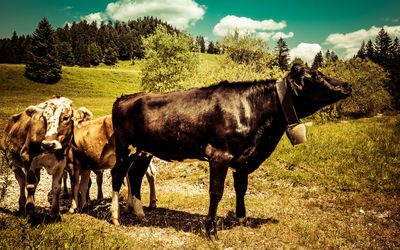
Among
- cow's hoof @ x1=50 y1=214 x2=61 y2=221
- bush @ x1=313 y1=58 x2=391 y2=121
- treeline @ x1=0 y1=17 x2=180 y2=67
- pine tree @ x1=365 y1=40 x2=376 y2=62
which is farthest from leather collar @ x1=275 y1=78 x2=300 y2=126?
pine tree @ x1=365 y1=40 x2=376 y2=62

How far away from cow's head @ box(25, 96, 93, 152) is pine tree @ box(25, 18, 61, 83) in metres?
63.3

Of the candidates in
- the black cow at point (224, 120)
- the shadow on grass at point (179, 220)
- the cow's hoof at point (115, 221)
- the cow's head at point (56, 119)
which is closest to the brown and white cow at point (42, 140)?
the cow's head at point (56, 119)

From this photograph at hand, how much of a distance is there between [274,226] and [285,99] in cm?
287

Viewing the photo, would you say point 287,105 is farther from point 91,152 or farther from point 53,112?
point 91,152

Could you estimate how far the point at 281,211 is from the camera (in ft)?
19.4

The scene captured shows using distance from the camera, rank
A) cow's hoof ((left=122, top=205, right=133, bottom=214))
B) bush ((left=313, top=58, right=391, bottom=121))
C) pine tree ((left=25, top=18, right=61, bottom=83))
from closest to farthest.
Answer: cow's hoof ((left=122, top=205, right=133, bottom=214))
bush ((left=313, top=58, right=391, bottom=121))
pine tree ((left=25, top=18, right=61, bottom=83))

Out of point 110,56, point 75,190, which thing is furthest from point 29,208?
point 110,56

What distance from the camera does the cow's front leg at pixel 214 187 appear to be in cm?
432

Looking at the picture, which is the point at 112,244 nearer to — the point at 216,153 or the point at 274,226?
the point at 216,153

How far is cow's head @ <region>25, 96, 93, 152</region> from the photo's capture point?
4.79 m

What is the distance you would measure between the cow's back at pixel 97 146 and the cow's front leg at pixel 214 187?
3.35m

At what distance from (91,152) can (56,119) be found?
5.22 feet

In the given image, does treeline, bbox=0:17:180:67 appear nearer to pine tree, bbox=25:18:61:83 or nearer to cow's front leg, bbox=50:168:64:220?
pine tree, bbox=25:18:61:83

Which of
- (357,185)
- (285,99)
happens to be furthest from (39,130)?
(357,185)
